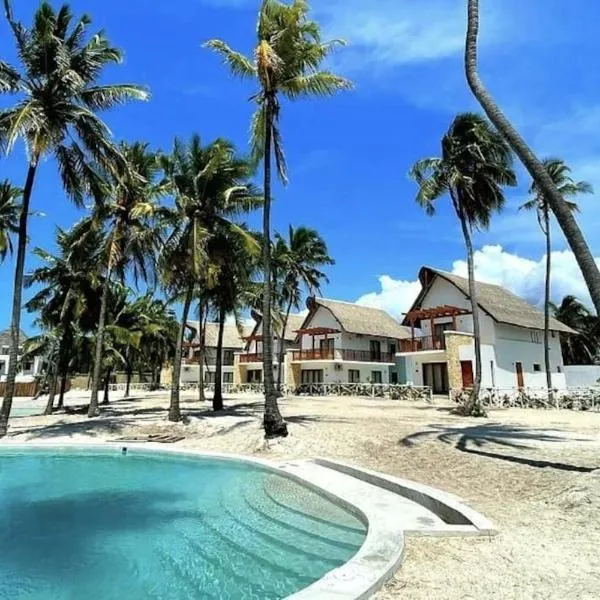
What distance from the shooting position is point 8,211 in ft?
73.8

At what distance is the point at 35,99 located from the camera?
16938 mm

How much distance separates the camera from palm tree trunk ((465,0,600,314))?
318 inches

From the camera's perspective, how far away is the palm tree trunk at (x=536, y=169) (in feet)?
26.5

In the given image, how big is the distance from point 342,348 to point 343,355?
4.18ft

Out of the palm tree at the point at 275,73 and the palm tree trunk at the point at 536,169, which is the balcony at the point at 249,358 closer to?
the palm tree at the point at 275,73

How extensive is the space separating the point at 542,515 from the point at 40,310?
2508 centimetres

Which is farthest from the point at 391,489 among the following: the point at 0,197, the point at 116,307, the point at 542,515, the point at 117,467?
the point at 116,307

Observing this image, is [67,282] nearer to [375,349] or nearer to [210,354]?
[375,349]

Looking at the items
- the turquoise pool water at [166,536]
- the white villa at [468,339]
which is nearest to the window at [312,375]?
the white villa at [468,339]

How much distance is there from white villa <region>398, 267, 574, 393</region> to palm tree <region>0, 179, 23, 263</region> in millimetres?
24567

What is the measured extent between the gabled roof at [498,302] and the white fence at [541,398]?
26.8ft

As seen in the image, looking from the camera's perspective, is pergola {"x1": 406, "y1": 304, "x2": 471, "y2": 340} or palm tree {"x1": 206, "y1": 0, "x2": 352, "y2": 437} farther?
pergola {"x1": 406, "y1": 304, "x2": 471, "y2": 340}

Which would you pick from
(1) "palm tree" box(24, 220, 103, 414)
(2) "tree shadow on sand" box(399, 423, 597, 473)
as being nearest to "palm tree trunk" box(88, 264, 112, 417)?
(1) "palm tree" box(24, 220, 103, 414)

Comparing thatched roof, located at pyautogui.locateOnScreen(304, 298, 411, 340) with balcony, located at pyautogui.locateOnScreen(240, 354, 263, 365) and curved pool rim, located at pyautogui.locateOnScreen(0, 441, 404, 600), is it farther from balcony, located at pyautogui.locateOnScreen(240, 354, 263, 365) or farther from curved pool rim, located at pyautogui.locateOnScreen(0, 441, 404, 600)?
curved pool rim, located at pyautogui.locateOnScreen(0, 441, 404, 600)
